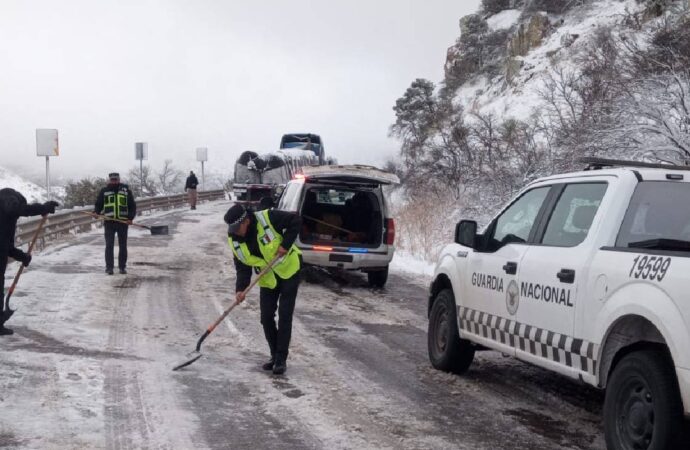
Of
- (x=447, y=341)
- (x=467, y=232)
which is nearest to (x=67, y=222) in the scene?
(x=447, y=341)

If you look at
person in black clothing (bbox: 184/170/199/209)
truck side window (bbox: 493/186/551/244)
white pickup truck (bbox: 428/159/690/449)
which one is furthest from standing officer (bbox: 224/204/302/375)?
person in black clothing (bbox: 184/170/199/209)

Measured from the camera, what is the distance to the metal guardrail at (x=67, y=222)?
16.1 meters

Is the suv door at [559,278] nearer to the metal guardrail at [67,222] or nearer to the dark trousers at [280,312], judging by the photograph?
the dark trousers at [280,312]

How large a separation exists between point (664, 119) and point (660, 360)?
1024 centimetres

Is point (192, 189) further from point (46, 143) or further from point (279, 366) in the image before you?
point (279, 366)

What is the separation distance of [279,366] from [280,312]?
1.61 ft

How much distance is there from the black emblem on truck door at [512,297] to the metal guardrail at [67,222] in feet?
40.6

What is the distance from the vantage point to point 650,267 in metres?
4.16

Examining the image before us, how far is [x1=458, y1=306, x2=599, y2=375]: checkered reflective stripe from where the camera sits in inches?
189

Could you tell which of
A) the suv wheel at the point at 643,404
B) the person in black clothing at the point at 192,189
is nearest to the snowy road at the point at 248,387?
the suv wheel at the point at 643,404

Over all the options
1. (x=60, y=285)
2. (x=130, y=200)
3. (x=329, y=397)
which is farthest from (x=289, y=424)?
(x=130, y=200)

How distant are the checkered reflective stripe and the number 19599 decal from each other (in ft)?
2.00

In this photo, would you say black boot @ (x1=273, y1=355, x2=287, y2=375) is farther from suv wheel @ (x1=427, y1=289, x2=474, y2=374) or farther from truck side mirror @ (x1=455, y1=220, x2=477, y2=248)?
truck side mirror @ (x1=455, y1=220, x2=477, y2=248)

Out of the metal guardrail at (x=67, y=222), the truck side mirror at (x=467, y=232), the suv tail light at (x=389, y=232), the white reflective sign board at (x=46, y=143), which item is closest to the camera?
the truck side mirror at (x=467, y=232)
